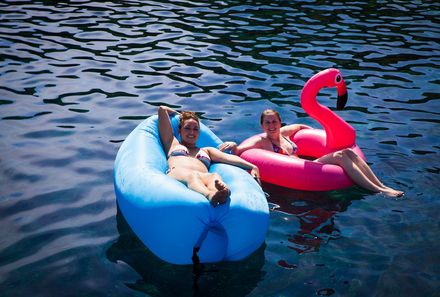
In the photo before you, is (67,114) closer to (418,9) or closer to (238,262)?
(238,262)

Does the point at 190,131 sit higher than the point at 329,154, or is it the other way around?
the point at 190,131

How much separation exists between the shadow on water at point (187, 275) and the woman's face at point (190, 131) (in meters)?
1.44

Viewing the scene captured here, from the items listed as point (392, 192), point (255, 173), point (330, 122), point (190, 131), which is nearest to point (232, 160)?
point (255, 173)

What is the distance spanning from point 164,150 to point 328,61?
5.27 metres

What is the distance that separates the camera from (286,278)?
13.2 feet

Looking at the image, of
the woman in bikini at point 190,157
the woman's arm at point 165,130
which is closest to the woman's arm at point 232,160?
the woman in bikini at point 190,157

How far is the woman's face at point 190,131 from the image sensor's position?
18.0ft

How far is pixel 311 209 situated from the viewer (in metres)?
5.17

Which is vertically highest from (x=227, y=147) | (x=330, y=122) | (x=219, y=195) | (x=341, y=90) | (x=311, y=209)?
(x=341, y=90)

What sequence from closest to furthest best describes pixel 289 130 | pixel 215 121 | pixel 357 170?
1. pixel 357 170
2. pixel 289 130
3. pixel 215 121

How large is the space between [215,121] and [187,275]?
11.8 feet

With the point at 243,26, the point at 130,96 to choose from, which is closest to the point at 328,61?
the point at 243,26

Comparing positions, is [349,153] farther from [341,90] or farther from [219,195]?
[219,195]

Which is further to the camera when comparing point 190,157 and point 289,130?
point 289,130
